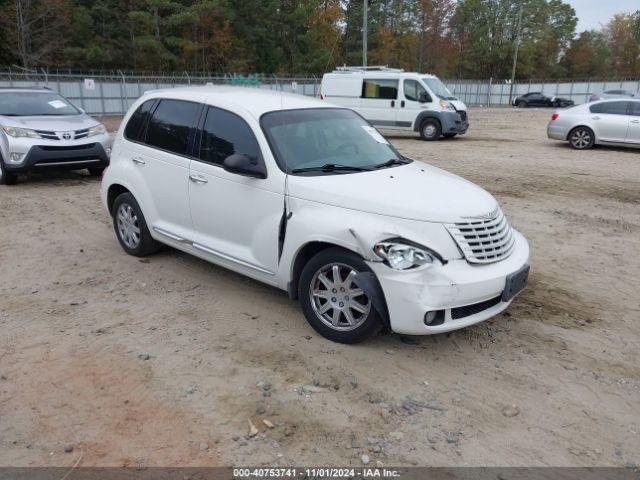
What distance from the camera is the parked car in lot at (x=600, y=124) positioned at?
14789 mm

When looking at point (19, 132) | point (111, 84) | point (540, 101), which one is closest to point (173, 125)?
point (19, 132)

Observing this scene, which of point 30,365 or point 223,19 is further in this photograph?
point 223,19

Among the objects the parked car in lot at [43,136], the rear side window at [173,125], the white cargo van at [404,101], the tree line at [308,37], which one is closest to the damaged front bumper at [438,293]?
the rear side window at [173,125]

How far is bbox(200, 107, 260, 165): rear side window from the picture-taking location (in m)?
4.75

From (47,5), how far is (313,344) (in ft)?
133

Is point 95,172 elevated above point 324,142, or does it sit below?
below

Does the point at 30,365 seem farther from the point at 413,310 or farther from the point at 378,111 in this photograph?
the point at 378,111

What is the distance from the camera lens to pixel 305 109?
5.14m

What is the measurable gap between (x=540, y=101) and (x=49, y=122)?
4195 centimetres

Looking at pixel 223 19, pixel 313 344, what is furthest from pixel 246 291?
pixel 223 19

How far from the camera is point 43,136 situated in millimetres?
9602

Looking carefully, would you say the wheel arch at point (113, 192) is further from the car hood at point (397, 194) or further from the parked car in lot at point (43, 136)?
the parked car in lot at point (43, 136)

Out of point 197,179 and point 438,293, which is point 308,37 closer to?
point 197,179

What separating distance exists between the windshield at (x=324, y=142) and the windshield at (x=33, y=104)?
288 inches
